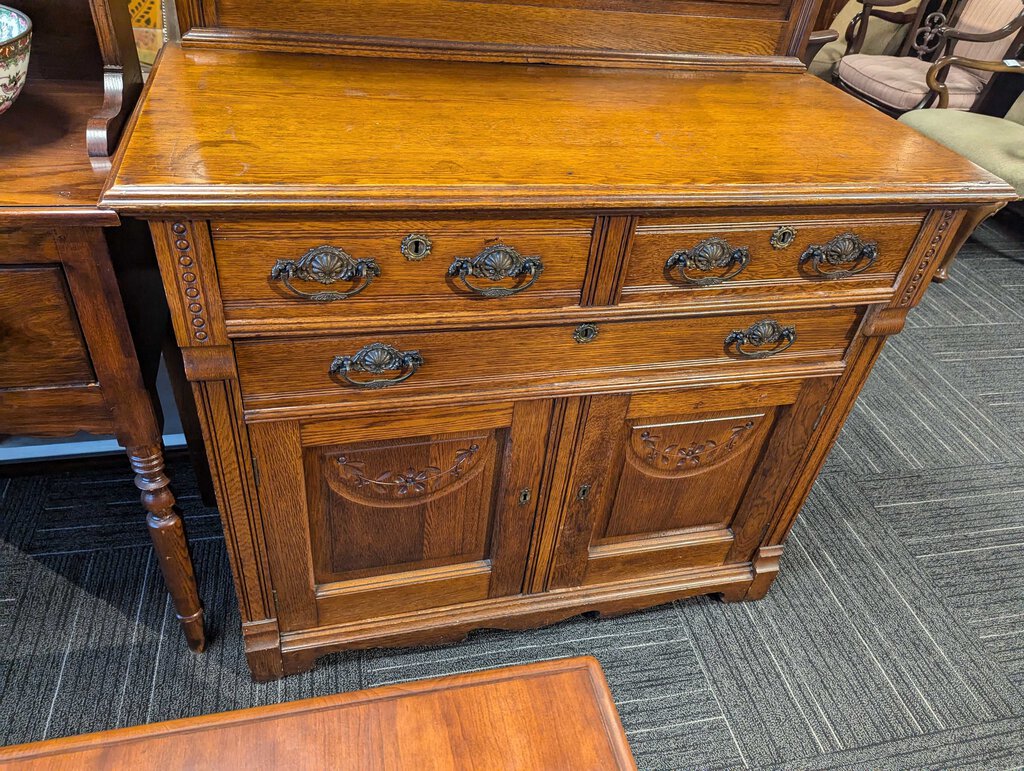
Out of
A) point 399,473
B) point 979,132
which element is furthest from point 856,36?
point 399,473

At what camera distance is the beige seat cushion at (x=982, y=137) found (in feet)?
6.40

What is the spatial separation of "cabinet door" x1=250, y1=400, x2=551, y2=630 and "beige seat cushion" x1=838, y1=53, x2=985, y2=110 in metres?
2.33

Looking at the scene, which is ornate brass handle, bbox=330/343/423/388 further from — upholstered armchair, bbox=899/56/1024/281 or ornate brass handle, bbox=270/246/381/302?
upholstered armchair, bbox=899/56/1024/281

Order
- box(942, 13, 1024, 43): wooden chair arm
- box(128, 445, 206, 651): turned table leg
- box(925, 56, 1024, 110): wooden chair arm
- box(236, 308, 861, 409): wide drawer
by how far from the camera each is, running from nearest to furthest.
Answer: box(236, 308, 861, 409): wide drawer, box(128, 445, 206, 651): turned table leg, box(925, 56, 1024, 110): wooden chair arm, box(942, 13, 1024, 43): wooden chair arm

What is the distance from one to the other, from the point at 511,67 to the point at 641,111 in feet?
0.61

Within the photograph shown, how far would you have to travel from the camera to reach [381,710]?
0.67 m

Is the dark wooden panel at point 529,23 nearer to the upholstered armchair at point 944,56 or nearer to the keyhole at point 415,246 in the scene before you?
the keyhole at point 415,246

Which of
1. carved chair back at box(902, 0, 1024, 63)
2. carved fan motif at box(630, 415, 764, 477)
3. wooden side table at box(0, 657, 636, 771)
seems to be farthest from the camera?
carved chair back at box(902, 0, 1024, 63)

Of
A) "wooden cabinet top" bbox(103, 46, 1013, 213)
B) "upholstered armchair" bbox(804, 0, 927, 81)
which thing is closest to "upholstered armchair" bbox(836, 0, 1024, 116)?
"upholstered armchair" bbox(804, 0, 927, 81)

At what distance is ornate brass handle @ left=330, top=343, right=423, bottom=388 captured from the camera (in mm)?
745

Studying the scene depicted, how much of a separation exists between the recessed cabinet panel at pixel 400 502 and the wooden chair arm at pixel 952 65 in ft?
7.20

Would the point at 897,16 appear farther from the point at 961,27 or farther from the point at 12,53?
the point at 12,53

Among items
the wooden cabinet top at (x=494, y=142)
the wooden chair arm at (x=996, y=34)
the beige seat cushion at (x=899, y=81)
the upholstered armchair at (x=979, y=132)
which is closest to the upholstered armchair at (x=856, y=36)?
the beige seat cushion at (x=899, y=81)

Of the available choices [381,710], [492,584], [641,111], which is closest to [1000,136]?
[641,111]
